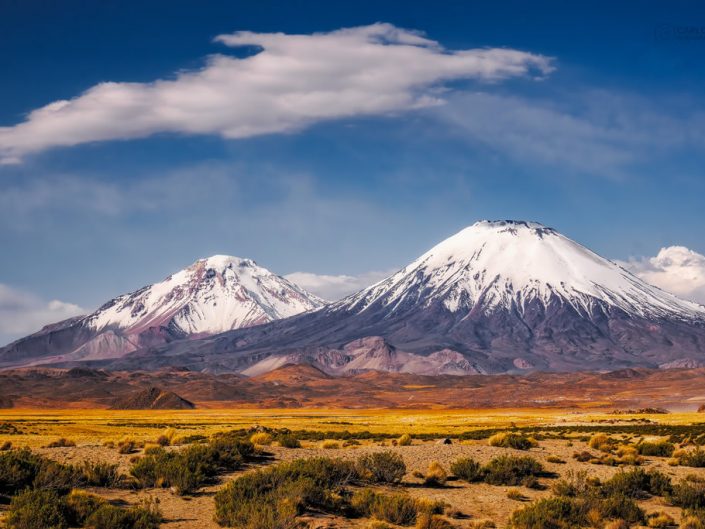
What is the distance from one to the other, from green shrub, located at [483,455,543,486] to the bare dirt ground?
0.37 metres

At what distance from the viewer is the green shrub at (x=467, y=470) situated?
26.7m

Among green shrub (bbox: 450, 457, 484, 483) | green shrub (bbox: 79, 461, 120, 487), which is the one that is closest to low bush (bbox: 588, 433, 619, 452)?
green shrub (bbox: 450, 457, 484, 483)

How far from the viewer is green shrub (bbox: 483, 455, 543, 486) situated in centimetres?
2650

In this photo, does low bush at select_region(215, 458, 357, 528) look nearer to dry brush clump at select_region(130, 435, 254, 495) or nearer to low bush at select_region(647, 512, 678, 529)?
dry brush clump at select_region(130, 435, 254, 495)

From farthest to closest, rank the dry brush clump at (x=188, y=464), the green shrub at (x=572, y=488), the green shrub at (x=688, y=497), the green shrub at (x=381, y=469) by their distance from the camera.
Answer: the green shrub at (x=381, y=469), the green shrub at (x=572, y=488), the green shrub at (x=688, y=497), the dry brush clump at (x=188, y=464)

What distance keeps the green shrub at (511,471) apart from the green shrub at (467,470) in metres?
0.22

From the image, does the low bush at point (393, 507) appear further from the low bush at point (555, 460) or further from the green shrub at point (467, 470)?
the low bush at point (555, 460)

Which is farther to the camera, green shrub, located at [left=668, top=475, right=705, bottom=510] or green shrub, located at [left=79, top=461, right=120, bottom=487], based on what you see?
green shrub, located at [left=668, top=475, right=705, bottom=510]

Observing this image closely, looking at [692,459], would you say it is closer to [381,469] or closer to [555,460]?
[555,460]

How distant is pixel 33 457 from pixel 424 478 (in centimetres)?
1129

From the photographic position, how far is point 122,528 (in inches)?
725

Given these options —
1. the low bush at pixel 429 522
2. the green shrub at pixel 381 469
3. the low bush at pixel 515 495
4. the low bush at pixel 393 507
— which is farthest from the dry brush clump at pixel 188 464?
the low bush at pixel 515 495

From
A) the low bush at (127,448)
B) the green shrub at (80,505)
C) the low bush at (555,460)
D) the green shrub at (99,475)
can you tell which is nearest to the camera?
the green shrub at (80,505)

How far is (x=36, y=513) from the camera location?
18.2 metres
